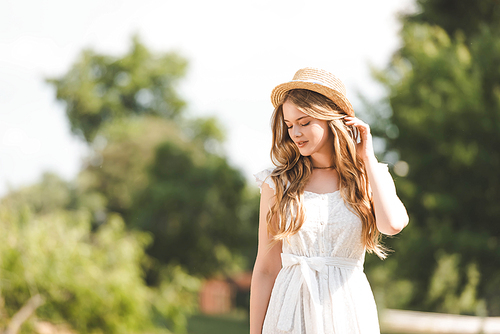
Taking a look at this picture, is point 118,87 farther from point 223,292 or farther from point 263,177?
point 263,177

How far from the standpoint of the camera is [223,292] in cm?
1823

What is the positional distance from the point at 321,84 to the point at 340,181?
0.35 metres

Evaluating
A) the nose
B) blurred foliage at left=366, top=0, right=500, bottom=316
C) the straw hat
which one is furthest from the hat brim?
blurred foliage at left=366, top=0, right=500, bottom=316

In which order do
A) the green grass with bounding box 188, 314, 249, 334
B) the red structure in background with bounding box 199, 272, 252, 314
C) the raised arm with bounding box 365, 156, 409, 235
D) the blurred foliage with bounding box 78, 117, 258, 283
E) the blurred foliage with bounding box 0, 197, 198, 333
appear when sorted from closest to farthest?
the raised arm with bounding box 365, 156, 409, 235 < the blurred foliage with bounding box 0, 197, 198, 333 < the green grass with bounding box 188, 314, 249, 334 < the blurred foliage with bounding box 78, 117, 258, 283 < the red structure in background with bounding box 199, 272, 252, 314

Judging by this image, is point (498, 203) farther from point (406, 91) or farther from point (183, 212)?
point (183, 212)

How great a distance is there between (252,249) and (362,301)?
16.1 metres

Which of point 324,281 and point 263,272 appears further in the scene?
point 263,272

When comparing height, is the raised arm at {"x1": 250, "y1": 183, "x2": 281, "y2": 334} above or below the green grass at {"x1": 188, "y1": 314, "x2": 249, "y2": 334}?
above

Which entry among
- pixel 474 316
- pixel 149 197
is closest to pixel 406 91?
pixel 474 316

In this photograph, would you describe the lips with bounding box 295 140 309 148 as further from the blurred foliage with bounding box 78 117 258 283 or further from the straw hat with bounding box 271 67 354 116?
the blurred foliage with bounding box 78 117 258 283

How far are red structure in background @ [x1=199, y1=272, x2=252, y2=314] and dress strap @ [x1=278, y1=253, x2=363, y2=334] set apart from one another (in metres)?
16.7

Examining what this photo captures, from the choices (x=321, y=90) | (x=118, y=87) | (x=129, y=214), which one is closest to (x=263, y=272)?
(x=321, y=90)

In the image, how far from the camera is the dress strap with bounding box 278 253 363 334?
63.0 inches

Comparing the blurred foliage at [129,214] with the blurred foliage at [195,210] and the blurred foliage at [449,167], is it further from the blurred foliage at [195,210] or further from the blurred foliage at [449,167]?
the blurred foliage at [449,167]
